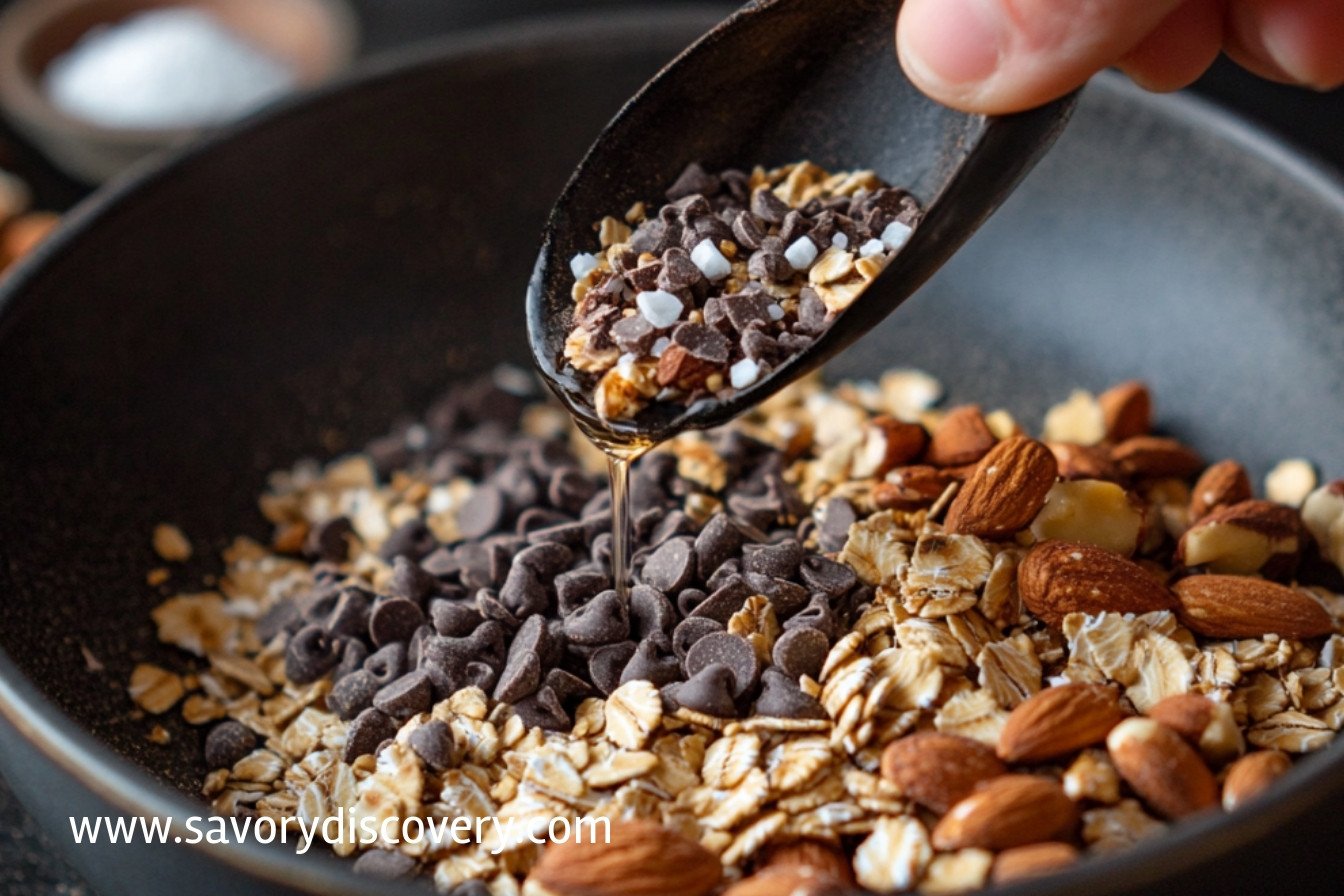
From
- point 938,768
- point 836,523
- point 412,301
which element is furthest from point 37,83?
point 938,768

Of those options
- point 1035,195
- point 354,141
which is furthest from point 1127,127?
point 354,141

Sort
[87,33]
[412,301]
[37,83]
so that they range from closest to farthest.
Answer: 1. [412,301]
2. [37,83]
3. [87,33]

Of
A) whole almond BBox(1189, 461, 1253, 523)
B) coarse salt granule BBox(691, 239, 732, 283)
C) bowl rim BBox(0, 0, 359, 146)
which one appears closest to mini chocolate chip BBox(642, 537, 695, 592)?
coarse salt granule BBox(691, 239, 732, 283)

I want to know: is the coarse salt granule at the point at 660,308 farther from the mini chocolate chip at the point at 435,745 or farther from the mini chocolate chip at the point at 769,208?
the mini chocolate chip at the point at 435,745

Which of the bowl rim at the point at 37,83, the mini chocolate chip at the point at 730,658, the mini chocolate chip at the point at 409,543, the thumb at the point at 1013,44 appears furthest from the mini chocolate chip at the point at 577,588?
the bowl rim at the point at 37,83

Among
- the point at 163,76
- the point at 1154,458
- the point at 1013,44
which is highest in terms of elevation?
the point at 1013,44

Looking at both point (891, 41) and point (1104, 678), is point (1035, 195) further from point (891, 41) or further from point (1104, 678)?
point (1104, 678)

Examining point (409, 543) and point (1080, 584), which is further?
point (409, 543)

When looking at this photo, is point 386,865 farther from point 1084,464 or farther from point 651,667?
point 1084,464
